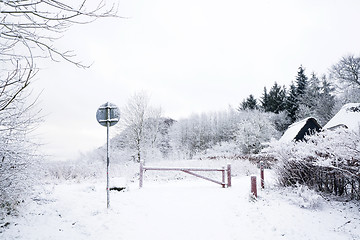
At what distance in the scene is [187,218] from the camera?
565 centimetres

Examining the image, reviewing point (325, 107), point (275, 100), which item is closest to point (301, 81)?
point (275, 100)

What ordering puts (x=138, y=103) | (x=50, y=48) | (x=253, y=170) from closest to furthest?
(x=50, y=48), (x=253, y=170), (x=138, y=103)

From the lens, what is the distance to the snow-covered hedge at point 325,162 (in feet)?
16.5

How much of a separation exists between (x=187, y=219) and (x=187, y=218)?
0.06 m

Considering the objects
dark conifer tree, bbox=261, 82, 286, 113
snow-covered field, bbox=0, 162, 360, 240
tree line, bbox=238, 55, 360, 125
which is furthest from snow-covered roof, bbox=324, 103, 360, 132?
dark conifer tree, bbox=261, 82, 286, 113

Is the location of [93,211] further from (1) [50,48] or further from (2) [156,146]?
(2) [156,146]

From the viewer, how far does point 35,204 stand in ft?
17.8

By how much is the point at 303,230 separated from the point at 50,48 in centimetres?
557

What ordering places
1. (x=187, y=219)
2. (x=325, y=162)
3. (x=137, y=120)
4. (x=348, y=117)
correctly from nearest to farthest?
1. (x=325, y=162)
2. (x=187, y=219)
3. (x=348, y=117)
4. (x=137, y=120)

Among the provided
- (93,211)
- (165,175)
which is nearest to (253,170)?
(165,175)

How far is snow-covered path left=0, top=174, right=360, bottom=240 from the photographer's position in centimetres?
449

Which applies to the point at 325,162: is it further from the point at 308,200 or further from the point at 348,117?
the point at 348,117

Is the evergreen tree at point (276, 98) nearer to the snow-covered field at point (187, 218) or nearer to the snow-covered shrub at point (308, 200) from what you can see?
the snow-covered field at point (187, 218)

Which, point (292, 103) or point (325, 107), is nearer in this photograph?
point (325, 107)
